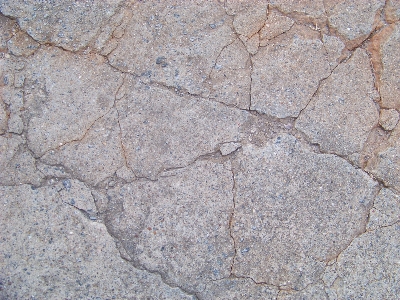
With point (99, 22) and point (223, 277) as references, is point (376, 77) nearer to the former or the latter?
point (223, 277)

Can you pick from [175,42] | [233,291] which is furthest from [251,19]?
[233,291]

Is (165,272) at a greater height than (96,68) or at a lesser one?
lesser

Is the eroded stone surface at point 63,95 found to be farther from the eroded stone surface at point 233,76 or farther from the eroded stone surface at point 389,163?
the eroded stone surface at point 389,163

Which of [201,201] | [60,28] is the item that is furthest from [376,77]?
[60,28]

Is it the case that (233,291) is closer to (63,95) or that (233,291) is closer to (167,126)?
(167,126)

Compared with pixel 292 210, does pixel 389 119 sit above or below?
above

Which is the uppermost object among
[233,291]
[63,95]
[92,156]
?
[63,95]

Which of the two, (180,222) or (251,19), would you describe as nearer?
(180,222)

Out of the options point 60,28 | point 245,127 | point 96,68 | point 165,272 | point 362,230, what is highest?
point 60,28
